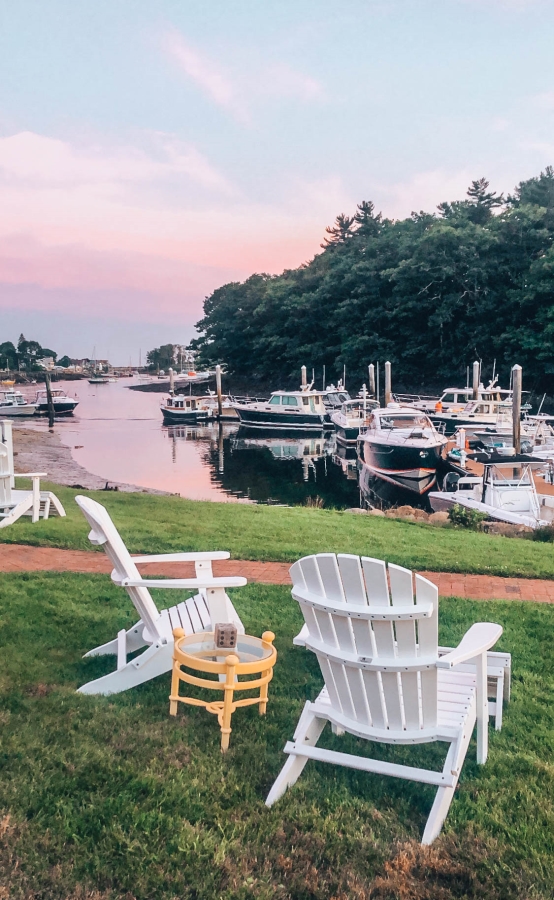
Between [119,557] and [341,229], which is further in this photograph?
[341,229]

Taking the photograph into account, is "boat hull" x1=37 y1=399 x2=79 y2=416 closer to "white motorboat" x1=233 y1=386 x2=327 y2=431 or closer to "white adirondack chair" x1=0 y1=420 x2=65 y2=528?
"white motorboat" x1=233 y1=386 x2=327 y2=431

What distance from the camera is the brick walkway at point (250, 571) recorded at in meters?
6.27

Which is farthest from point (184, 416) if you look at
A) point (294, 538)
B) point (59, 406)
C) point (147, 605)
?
point (147, 605)

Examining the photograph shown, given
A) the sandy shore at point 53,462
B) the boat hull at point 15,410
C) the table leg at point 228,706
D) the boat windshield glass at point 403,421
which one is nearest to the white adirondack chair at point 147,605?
the table leg at point 228,706

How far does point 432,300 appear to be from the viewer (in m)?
55.2

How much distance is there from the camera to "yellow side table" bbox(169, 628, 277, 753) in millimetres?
3305

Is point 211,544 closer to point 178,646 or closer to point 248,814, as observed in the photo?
point 178,646

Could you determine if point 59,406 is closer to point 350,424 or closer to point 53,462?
point 53,462

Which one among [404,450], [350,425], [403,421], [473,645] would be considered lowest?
[350,425]

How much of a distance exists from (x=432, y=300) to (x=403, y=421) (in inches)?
1283

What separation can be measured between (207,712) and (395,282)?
58810mm

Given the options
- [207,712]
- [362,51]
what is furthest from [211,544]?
[362,51]

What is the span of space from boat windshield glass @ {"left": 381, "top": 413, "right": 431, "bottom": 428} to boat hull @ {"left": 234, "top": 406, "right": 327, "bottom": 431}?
17854mm

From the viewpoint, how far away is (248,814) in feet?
9.22
